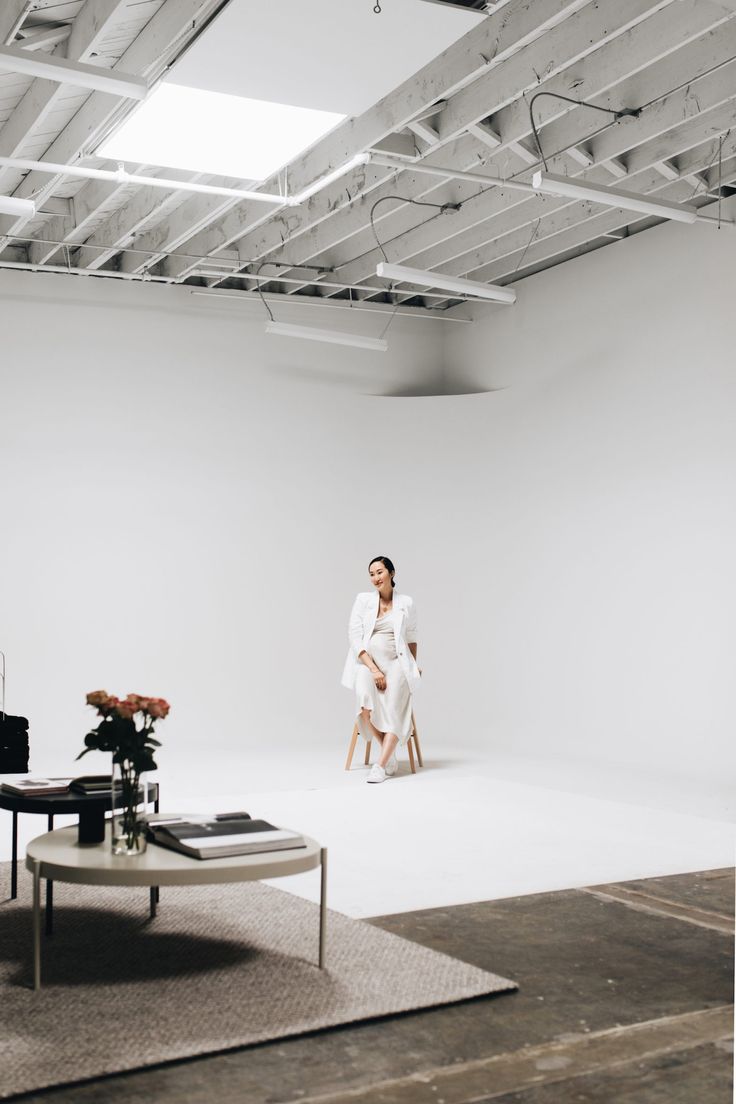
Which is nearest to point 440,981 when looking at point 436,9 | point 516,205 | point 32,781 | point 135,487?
point 32,781

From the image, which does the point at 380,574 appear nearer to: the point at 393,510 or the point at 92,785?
the point at 393,510

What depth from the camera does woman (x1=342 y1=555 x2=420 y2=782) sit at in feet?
24.9

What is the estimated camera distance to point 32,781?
4070 mm

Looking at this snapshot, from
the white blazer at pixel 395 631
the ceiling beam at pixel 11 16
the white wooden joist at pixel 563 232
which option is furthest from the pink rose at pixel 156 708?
→ the white wooden joist at pixel 563 232

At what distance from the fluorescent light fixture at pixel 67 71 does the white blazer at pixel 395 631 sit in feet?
13.1

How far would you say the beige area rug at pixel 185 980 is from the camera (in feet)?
8.99

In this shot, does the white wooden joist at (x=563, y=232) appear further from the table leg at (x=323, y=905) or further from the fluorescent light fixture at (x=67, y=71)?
the table leg at (x=323, y=905)

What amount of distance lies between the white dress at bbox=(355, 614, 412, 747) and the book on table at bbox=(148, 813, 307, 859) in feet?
13.1

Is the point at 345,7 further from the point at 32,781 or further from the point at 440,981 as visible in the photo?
the point at 440,981

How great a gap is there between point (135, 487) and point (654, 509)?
12.7 ft

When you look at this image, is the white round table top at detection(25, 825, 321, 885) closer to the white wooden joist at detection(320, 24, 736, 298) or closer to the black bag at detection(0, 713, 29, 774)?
the black bag at detection(0, 713, 29, 774)

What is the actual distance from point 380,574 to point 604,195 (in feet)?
9.71

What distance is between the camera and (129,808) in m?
3.35

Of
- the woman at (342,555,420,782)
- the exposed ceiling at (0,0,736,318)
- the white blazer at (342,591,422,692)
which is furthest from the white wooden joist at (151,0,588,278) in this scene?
the white blazer at (342,591,422,692)
